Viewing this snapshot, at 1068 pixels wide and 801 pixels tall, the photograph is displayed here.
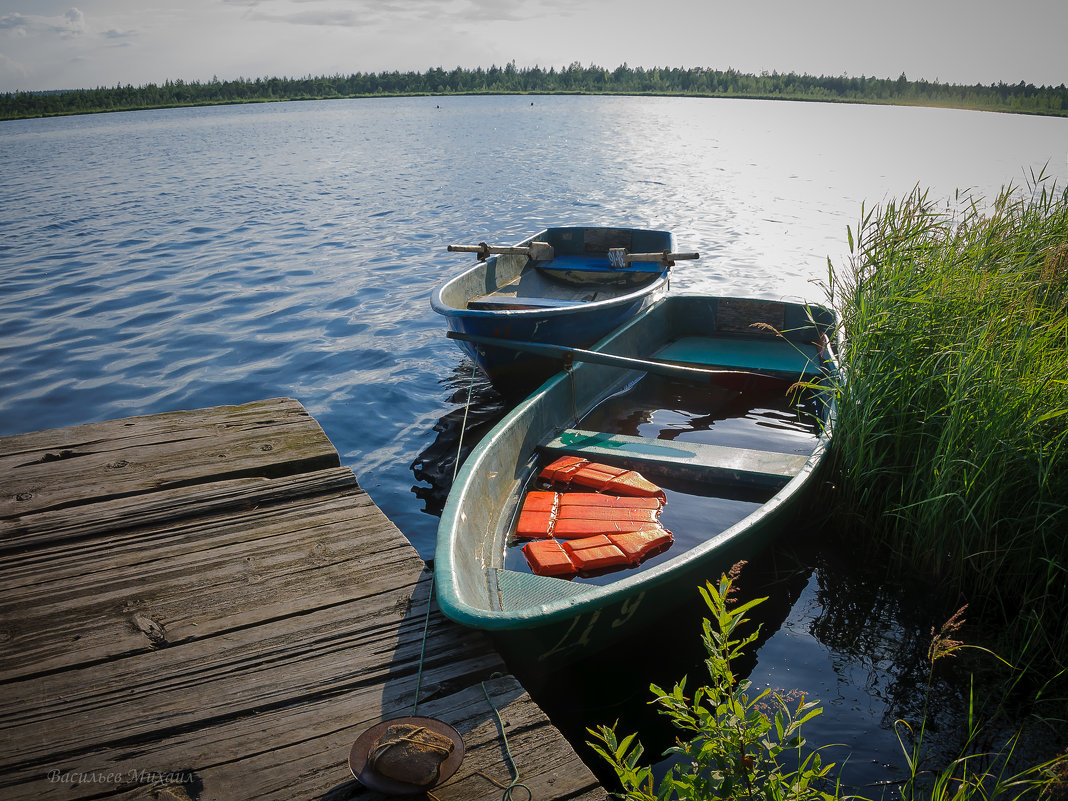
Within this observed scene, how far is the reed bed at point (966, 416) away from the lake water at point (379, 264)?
0.46 m

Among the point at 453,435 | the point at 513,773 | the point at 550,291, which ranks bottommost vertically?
the point at 453,435

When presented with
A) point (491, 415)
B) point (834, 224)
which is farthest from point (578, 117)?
point (491, 415)

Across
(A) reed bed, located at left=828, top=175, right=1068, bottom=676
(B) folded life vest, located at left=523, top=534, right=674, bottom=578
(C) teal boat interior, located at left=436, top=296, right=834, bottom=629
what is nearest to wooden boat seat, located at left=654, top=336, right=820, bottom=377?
(C) teal boat interior, located at left=436, top=296, right=834, bottom=629

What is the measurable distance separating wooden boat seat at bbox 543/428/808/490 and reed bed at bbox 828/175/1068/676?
0.42 metres

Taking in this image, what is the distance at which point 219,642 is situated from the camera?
2.27m

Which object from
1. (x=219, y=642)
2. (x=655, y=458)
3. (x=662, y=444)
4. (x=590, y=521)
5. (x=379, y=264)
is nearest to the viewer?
(x=219, y=642)

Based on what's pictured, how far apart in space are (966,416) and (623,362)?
82.7 inches

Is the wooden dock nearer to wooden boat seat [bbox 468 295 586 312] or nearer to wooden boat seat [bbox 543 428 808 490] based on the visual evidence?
wooden boat seat [bbox 543 428 808 490]

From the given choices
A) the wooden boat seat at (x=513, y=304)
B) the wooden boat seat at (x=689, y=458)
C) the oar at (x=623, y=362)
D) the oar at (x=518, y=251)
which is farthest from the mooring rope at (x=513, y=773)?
the oar at (x=518, y=251)

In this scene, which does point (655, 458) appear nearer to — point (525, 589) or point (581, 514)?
point (581, 514)

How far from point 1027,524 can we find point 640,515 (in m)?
1.87

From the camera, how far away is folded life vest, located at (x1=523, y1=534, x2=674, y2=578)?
321 centimetres

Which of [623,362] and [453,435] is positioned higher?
[623,362]

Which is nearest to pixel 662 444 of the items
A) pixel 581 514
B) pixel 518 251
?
pixel 581 514
